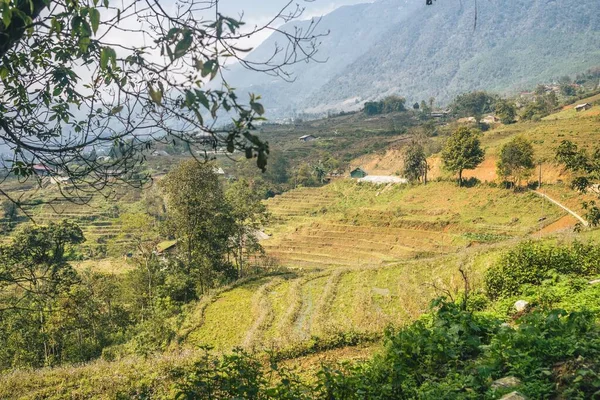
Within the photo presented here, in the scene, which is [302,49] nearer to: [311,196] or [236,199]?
[236,199]

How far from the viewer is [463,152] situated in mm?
35438

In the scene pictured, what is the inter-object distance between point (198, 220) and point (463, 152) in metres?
25.5

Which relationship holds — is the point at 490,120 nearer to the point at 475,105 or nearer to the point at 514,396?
the point at 475,105

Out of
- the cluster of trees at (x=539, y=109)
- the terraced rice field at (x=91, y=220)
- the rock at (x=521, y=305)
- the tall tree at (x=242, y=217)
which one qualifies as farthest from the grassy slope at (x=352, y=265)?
the terraced rice field at (x=91, y=220)

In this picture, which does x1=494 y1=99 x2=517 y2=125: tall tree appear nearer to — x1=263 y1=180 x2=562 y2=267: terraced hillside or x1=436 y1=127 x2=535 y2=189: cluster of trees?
x1=436 y1=127 x2=535 y2=189: cluster of trees

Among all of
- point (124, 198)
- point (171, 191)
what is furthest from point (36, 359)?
point (124, 198)

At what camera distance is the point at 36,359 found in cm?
1587

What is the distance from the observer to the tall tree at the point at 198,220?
17.1 m

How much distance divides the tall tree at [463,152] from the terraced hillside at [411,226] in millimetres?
2173

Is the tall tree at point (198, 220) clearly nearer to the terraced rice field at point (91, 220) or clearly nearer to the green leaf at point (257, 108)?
the green leaf at point (257, 108)

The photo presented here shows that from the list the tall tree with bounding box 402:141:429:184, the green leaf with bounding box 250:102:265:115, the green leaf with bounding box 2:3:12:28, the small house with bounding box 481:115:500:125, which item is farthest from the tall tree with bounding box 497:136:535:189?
the small house with bounding box 481:115:500:125

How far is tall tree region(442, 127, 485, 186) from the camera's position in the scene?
35406 mm

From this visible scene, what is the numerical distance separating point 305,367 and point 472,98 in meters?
81.9

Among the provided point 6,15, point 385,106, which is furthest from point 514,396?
point 385,106
